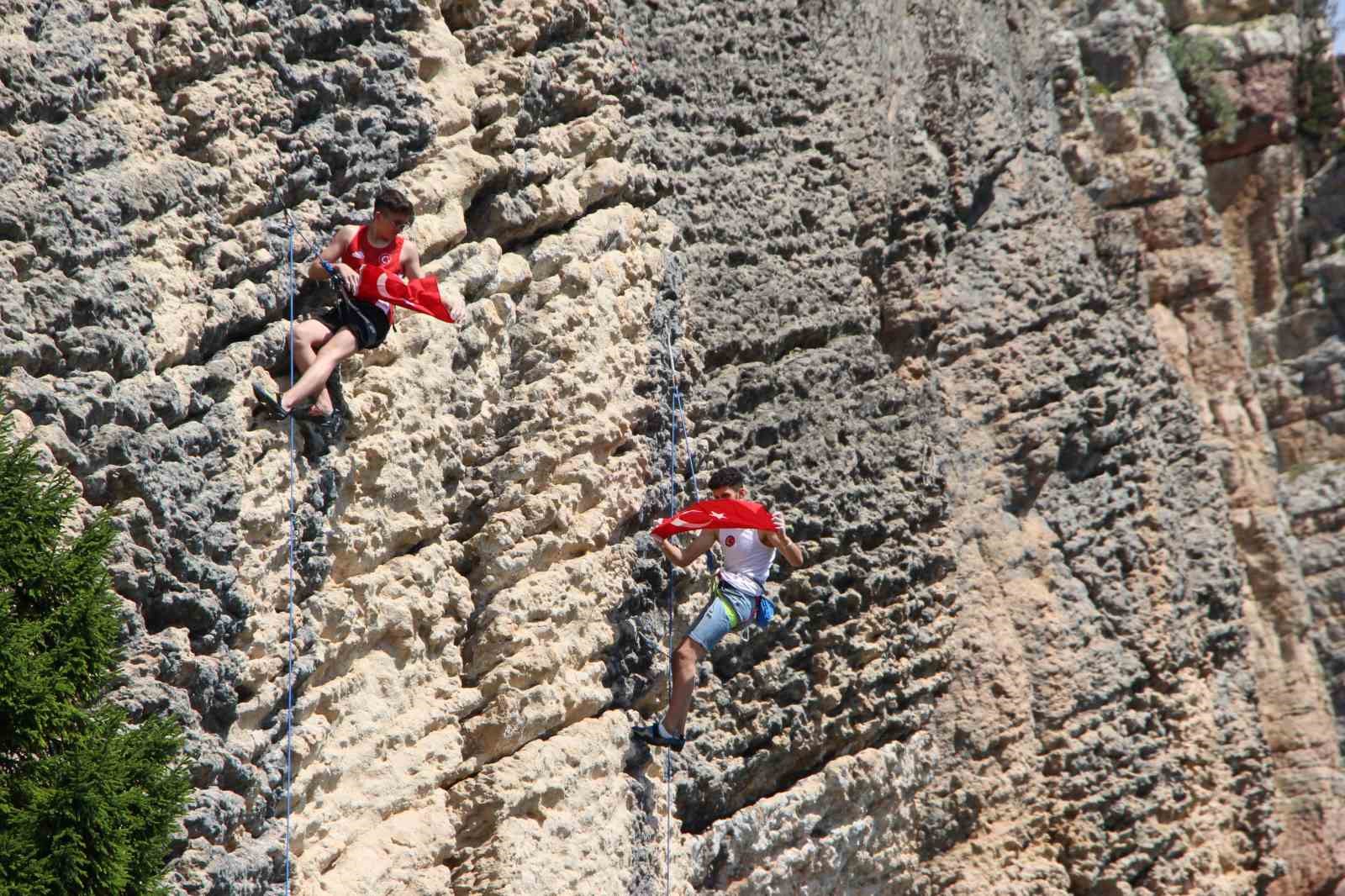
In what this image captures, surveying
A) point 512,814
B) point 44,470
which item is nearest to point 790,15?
point 512,814

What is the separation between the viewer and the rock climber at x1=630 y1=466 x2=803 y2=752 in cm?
771

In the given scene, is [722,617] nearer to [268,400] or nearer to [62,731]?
[268,400]

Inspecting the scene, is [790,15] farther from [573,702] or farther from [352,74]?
[573,702]

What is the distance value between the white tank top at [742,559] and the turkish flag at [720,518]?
6cm

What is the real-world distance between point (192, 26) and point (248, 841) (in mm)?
3017

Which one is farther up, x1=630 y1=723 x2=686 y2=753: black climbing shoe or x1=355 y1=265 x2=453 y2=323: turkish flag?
x1=355 y1=265 x2=453 y2=323: turkish flag

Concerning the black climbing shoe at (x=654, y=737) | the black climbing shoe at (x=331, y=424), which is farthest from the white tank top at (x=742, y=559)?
the black climbing shoe at (x=331, y=424)

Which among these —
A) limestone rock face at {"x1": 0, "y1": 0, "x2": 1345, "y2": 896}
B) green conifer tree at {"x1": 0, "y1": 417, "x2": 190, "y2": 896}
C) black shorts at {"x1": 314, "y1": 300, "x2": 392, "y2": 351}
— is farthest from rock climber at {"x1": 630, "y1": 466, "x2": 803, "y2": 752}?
green conifer tree at {"x1": 0, "y1": 417, "x2": 190, "y2": 896}

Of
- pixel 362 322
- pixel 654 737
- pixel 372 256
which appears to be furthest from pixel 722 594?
pixel 372 256

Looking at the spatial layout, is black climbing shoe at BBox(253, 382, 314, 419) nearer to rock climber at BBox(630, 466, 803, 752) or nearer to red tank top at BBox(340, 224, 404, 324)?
red tank top at BBox(340, 224, 404, 324)

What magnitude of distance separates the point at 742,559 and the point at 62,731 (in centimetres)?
356

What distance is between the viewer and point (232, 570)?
6004mm

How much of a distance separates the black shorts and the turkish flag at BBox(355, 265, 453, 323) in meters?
0.05

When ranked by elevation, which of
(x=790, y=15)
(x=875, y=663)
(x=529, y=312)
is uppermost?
→ (x=790, y=15)
